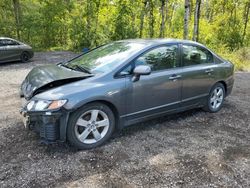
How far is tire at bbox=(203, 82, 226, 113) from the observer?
5410 millimetres

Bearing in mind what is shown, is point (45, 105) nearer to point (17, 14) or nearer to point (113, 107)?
point (113, 107)

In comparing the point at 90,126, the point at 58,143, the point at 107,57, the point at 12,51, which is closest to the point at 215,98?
the point at 107,57

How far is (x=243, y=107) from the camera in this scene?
19.6 feet

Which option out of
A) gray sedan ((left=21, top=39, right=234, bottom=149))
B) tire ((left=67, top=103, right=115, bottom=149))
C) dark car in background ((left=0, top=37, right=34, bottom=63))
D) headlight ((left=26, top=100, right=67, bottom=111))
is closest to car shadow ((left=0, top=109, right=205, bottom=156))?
tire ((left=67, top=103, right=115, bottom=149))

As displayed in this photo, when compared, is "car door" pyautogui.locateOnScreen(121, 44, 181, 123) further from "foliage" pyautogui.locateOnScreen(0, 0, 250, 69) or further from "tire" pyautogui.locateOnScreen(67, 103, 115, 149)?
"foliage" pyautogui.locateOnScreen(0, 0, 250, 69)

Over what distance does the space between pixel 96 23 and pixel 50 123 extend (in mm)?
14683

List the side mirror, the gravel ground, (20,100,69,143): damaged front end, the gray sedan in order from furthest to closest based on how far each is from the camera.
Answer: the side mirror, the gray sedan, (20,100,69,143): damaged front end, the gravel ground

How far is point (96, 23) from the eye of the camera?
17344mm

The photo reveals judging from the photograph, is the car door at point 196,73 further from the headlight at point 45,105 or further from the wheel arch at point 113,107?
the headlight at point 45,105

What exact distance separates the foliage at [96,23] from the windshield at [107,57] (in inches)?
482

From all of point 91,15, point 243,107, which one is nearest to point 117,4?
point 91,15

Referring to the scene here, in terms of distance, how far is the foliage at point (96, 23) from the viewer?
17.1 metres

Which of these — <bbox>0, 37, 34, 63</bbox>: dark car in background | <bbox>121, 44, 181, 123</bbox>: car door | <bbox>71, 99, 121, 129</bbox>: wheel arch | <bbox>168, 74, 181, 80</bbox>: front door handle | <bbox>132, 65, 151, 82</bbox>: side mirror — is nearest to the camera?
<bbox>71, 99, 121, 129</bbox>: wheel arch

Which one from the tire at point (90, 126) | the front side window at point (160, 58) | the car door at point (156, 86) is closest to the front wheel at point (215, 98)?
the car door at point (156, 86)
